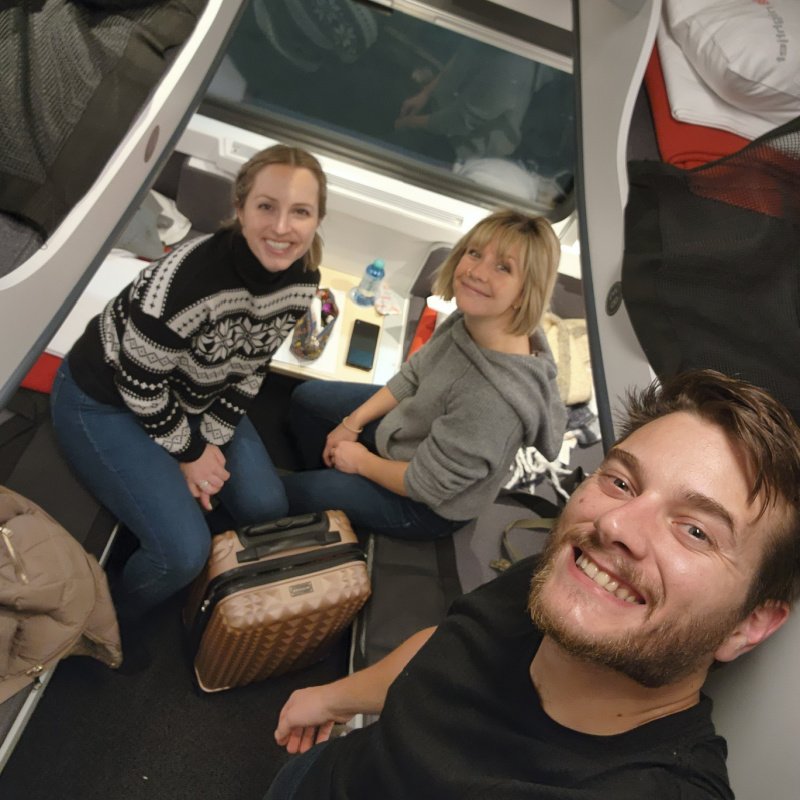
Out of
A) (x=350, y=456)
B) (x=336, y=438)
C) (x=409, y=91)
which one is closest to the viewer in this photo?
(x=350, y=456)

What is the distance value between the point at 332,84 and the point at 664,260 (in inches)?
60.8

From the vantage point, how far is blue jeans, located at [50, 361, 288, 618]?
1340 millimetres

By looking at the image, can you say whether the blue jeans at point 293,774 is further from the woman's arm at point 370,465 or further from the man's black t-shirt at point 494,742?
the woman's arm at point 370,465

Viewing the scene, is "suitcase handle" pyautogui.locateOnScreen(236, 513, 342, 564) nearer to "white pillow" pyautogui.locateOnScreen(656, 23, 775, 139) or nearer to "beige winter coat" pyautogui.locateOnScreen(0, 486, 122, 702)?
"beige winter coat" pyautogui.locateOnScreen(0, 486, 122, 702)

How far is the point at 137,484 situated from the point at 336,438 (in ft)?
1.83

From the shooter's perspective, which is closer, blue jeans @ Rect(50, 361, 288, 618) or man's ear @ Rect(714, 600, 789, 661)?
man's ear @ Rect(714, 600, 789, 661)

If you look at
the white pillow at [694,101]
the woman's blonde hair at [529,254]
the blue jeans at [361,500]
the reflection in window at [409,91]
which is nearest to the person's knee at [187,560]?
the blue jeans at [361,500]

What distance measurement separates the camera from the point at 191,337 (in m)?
1.28

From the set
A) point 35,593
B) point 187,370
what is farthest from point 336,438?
point 35,593

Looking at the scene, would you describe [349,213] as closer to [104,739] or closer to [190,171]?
[190,171]

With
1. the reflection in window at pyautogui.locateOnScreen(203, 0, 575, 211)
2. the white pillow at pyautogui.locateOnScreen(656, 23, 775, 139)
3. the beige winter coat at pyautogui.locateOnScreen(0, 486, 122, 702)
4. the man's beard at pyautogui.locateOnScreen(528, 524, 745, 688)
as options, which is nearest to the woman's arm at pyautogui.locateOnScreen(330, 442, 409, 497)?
the beige winter coat at pyautogui.locateOnScreen(0, 486, 122, 702)

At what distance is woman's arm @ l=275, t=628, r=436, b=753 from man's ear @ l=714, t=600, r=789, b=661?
1.66 feet

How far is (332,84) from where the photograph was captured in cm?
202

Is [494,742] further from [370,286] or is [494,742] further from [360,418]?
[370,286]
